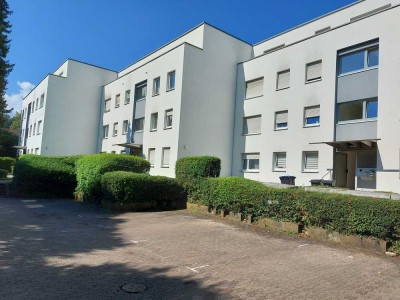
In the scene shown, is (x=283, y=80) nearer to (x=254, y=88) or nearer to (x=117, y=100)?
(x=254, y=88)

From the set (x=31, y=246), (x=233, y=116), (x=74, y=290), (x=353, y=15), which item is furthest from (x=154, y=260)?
(x=353, y=15)

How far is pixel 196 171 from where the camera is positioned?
14.9 m

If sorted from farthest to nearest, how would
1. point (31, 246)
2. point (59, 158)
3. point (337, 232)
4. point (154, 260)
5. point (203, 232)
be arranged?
point (59, 158) → point (203, 232) → point (337, 232) → point (31, 246) → point (154, 260)

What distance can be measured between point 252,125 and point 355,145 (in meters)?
7.98

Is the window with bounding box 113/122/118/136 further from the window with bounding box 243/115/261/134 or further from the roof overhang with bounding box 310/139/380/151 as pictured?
the roof overhang with bounding box 310/139/380/151

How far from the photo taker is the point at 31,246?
8.02 meters

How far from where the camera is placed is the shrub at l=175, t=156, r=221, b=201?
14609mm

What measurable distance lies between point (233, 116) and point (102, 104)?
58.5 feet

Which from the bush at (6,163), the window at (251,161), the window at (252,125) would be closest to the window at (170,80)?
the window at (252,125)

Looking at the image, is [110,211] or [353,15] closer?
[110,211]

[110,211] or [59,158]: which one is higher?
[59,158]

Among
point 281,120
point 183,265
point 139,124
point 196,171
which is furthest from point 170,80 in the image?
point 183,265

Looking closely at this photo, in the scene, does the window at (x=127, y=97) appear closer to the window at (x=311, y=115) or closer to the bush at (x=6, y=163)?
the window at (x=311, y=115)

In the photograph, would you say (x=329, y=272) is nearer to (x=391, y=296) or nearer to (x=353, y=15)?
(x=391, y=296)
